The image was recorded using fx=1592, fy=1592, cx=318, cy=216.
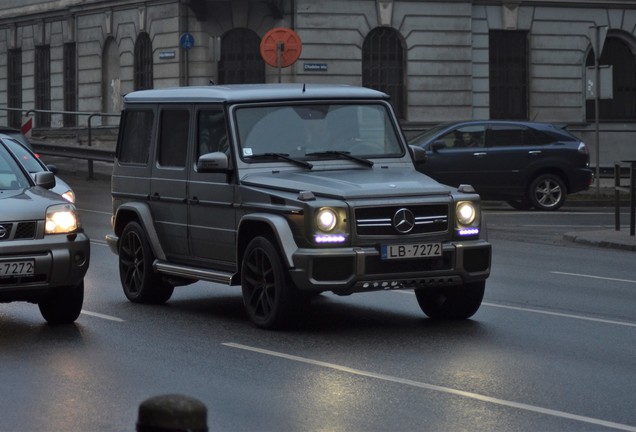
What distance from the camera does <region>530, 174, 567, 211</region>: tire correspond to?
1121 inches

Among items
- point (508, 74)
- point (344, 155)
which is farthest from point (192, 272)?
point (508, 74)

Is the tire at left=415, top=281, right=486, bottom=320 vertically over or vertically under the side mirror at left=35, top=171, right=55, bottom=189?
under

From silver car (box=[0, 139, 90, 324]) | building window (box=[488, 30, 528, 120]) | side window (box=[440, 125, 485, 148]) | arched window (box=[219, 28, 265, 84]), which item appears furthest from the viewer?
building window (box=[488, 30, 528, 120])

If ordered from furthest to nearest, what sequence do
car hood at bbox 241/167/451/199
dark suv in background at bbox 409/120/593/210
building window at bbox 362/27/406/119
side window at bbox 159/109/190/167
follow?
1. building window at bbox 362/27/406/119
2. dark suv in background at bbox 409/120/593/210
3. side window at bbox 159/109/190/167
4. car hood at bbox 241/167/451/199

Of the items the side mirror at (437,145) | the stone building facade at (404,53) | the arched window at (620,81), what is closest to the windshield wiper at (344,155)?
the side mirror at (437,145)

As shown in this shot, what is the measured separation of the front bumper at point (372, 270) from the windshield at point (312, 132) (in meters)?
1.42

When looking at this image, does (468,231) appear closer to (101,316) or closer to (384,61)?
(101,316)

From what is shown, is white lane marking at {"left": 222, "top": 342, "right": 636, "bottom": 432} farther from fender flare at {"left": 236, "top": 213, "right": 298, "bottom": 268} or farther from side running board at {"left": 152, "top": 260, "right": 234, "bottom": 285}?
side running board at {"left": 152, "top": 260, "right": 234, "bottom": 285}

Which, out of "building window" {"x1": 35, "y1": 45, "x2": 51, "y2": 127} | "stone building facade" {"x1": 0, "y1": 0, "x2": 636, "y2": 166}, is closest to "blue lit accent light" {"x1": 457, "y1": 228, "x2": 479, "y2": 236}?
"stone building facade" {"x1": 0, "y1": 0, "x2": 636, "y2": 166}

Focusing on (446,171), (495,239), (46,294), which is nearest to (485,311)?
(46,294)

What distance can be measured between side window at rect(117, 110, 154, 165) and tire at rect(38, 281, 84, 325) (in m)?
2.10

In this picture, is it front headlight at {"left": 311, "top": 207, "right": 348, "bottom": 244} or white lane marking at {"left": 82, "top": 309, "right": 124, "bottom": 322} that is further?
white lane marking at {"left": 82, "top": 309, "right": 124, "bottom": 322}

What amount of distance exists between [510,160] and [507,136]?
0.46 m

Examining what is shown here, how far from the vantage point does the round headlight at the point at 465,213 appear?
38.1ft
